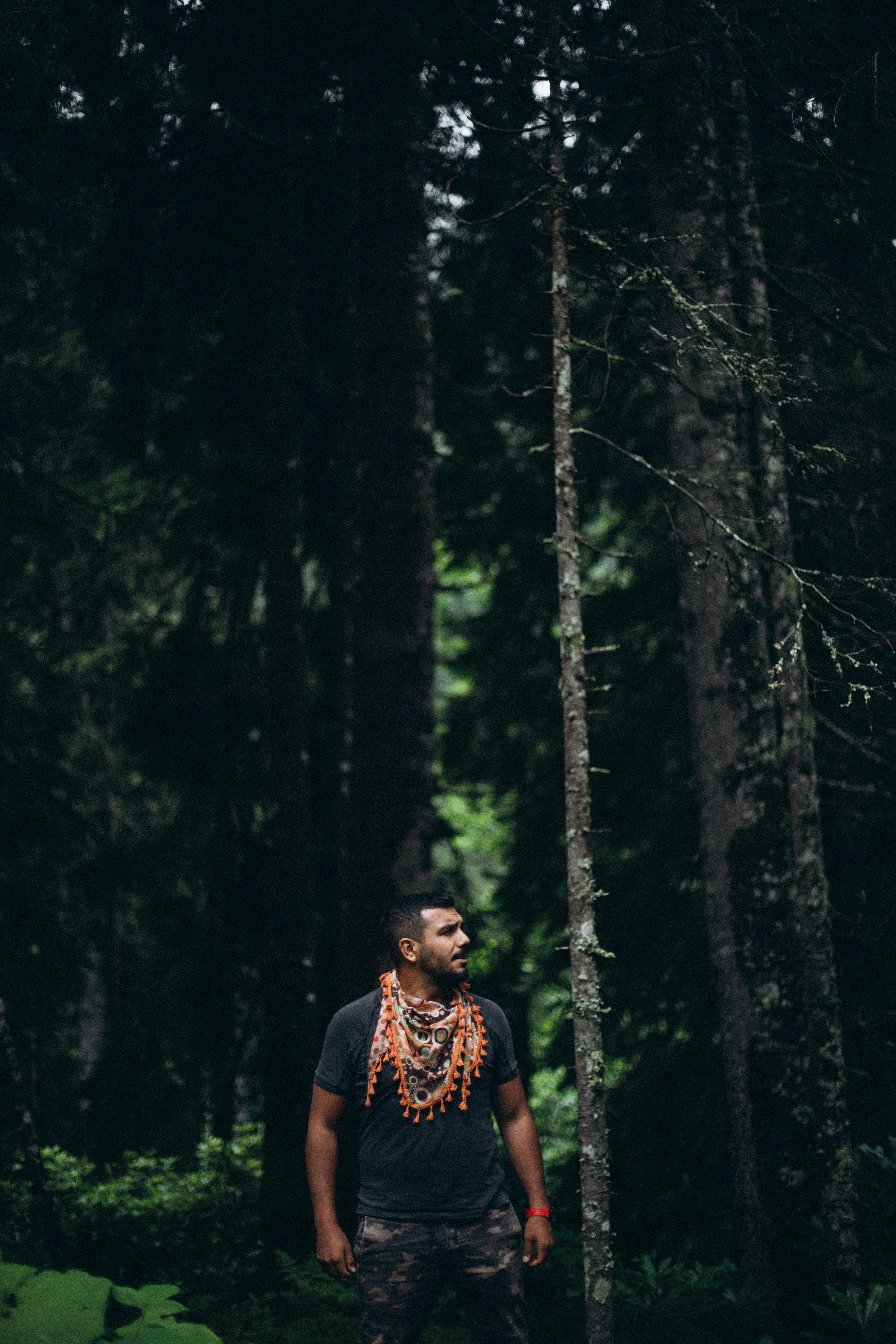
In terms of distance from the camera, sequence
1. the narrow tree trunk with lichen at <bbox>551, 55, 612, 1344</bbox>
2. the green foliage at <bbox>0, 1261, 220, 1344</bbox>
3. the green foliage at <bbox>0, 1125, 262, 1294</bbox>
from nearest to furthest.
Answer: the green foliage at <bbox>0, 1261, 220, 1344</bbox> → the narrow tree trunk with lichen at <bbox>551, 55, 612, 1344</bbox> → the green foliage at <bbox>0, 1125, 262, 1294</bbox>

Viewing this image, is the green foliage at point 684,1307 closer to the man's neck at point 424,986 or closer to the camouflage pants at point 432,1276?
the camouflage pants at point 432,1276

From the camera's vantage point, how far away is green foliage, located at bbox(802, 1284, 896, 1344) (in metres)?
3.88

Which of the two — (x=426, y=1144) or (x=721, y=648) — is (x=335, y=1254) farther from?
(x=721, y=648)

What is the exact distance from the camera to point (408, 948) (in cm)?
359

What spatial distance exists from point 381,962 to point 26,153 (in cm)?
661

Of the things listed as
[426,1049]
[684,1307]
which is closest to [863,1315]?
[684,1307]

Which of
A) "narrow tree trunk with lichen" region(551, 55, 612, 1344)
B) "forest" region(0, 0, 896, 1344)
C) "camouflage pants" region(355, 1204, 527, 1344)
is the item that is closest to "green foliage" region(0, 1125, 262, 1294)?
"forest" region(0, 0, 896, 1344)

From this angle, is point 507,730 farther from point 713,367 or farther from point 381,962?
point 713,367

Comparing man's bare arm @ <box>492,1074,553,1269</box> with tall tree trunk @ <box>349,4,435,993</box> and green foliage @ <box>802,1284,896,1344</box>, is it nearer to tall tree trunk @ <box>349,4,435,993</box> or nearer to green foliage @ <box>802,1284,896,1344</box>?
green foliage @ <box>802,1284,896,1344</box>

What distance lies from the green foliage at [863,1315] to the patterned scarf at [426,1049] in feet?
6.44

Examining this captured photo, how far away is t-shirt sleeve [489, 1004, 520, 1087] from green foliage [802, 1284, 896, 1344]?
69.1 inches

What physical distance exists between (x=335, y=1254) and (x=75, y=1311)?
35.8 inches

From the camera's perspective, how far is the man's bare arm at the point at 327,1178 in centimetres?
340

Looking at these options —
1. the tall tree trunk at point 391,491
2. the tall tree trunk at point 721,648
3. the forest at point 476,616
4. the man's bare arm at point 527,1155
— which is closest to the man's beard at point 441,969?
the man's bare arm at point 527,1155
